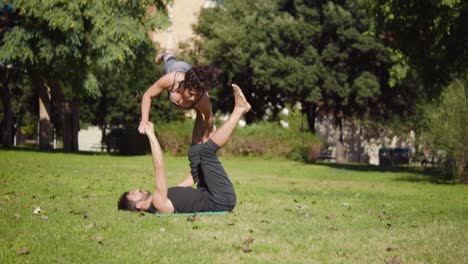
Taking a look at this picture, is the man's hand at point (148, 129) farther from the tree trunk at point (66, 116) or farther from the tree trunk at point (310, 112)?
the tree trunk at point (310, 112)

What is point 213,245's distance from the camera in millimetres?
5488

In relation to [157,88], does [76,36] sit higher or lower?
higher

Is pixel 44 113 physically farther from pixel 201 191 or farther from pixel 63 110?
pixel 201 191

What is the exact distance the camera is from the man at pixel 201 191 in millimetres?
7477

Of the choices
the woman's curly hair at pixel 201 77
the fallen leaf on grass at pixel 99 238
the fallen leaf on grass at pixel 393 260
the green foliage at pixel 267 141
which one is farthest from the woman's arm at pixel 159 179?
the green foliage at pixel 267 141

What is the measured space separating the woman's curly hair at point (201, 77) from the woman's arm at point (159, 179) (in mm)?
795

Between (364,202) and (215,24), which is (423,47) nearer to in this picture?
(364,202)

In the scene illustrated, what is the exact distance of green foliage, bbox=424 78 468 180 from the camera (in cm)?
1756

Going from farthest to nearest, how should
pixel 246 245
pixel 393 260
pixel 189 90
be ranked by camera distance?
pixel 189 90 → pixel 246 245 → pixel 393 260

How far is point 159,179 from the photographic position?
7.11 m

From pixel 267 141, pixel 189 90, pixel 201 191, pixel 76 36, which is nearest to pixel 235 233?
pixel 201 191

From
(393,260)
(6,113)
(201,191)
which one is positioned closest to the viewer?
(393,260)

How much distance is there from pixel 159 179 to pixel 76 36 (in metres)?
20.8

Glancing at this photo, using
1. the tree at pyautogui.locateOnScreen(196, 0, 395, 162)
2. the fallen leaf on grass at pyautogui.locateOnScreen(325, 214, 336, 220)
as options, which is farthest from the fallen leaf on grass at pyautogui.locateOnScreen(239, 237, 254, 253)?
the tree at pyautogui.locateOnScreen(196, 0, 395, 162)
